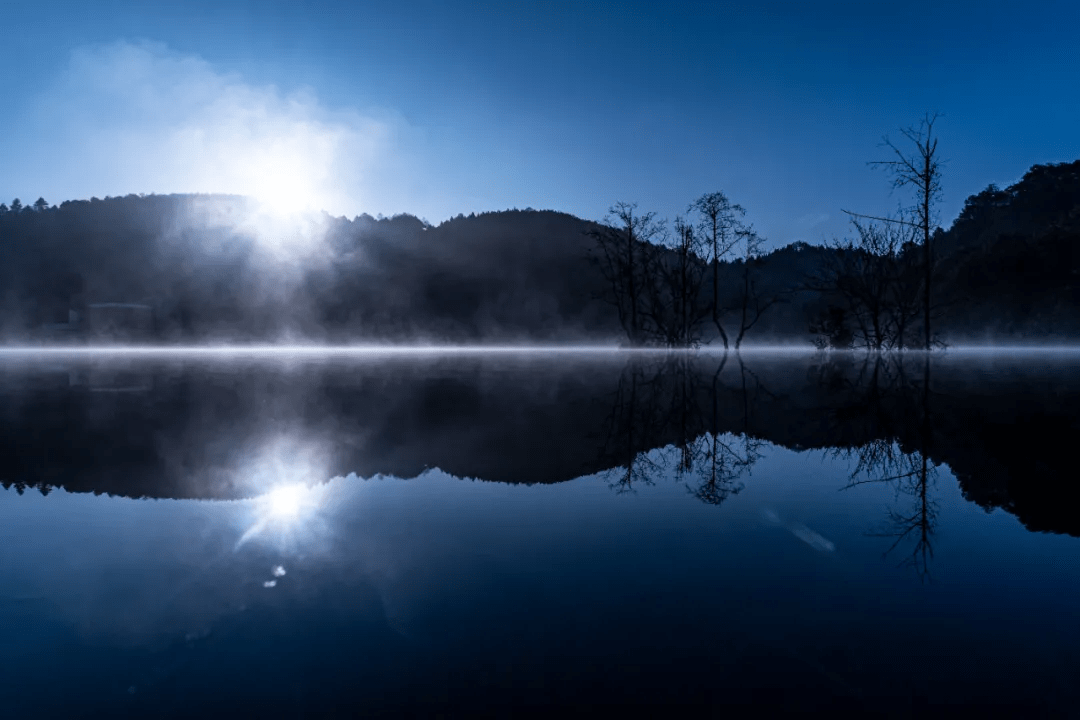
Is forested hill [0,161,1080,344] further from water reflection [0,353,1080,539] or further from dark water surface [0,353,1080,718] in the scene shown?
dark water surface [0,353,1080,718]

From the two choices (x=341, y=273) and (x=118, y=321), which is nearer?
(x=118, y=321)

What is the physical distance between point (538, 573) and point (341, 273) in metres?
83.4

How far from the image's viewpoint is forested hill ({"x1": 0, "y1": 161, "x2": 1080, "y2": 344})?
6544 cm

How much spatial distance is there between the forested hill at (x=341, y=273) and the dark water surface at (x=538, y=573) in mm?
47503

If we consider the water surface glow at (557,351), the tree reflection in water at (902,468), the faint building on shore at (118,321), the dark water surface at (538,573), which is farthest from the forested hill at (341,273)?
the dark water surface at (538,573)

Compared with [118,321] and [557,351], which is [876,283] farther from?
[118,321]

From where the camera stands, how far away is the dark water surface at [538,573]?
1563 millimetres

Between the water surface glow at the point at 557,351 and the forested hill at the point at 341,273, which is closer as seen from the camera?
the water surface glow at the point at 557,351

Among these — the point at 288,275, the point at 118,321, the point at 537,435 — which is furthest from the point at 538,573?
the point at 288,275

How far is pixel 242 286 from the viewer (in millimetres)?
78062

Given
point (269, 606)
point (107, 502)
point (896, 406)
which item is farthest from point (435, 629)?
point (896, 406)

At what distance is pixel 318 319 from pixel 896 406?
226 feet

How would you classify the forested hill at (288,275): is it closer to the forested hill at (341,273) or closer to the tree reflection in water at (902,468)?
the forested hill at (341,273)

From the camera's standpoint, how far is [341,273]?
80688 millimetres
